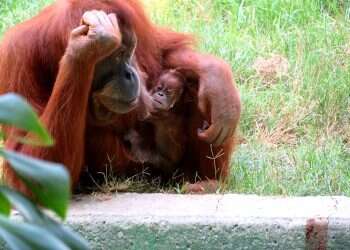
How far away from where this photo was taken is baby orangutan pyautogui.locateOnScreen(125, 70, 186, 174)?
2.59m

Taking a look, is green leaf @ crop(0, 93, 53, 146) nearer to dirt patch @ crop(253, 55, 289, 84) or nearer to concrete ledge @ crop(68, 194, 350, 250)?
concrete ledge @ crop(68, 194, 350, 250)

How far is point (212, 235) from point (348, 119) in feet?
5.18

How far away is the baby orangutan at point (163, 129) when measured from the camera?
259 cm

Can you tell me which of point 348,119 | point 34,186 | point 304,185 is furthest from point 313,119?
point 34,186

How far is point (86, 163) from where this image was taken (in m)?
2.51

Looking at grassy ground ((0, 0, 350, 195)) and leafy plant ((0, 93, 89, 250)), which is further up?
leafy plant ((0, 93, 89, 250))

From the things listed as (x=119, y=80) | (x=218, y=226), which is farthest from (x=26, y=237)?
(x=119, y=80)

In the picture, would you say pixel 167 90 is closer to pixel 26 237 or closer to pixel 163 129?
pixel 163 129

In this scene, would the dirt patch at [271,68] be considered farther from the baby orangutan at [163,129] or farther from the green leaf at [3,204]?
the green leaf at [3,204]

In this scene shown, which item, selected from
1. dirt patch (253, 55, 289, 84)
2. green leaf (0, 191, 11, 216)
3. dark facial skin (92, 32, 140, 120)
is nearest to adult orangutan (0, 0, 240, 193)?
dark facial skin (92, 32, 140, 120)

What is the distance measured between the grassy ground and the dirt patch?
0.5 inches

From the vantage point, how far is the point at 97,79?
2248mm

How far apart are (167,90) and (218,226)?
762 mm

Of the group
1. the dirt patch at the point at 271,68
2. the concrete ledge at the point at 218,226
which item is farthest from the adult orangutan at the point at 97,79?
the dirt patch at the point at 271,68
